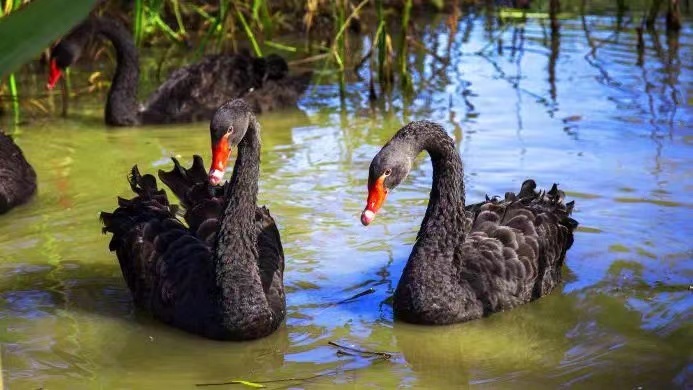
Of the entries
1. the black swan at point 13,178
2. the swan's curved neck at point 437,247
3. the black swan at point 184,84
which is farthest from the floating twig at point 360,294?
the black swan at point 184,84

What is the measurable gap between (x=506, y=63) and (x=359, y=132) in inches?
99.6

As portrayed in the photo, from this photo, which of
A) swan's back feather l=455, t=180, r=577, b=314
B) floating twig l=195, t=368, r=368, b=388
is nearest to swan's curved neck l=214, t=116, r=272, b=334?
floating twig l=195, t=368, r=368, b=388

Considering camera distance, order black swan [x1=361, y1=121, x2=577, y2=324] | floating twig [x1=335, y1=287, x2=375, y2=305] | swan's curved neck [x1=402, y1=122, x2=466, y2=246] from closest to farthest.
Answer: black swan [x1=361, y1=121, x2=577, y2=324], swan's curved neck [x1=402, y1=122, x2=466, y2=246], floating twig [x1=335, y1=287, x2=375, y2=305]

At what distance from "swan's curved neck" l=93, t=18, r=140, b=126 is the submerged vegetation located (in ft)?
0.53

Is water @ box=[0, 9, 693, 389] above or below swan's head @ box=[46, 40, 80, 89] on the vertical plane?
below

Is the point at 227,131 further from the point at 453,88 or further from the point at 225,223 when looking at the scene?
the point at 453,88

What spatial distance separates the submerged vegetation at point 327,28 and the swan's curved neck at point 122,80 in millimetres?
160

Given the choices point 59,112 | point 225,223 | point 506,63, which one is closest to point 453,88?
point 506,63

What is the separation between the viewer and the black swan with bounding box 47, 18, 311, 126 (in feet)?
Result: 24.5

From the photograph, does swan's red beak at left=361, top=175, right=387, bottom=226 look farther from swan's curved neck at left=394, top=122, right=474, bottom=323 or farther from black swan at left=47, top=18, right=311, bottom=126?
black swan at left=47, top=18, right=311, bottom=126

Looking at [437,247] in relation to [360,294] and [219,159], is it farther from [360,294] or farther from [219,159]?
[219,159]

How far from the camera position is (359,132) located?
7066mm

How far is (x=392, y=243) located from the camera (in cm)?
488

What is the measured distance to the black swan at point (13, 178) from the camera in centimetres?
536
